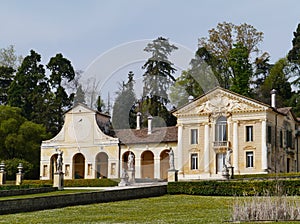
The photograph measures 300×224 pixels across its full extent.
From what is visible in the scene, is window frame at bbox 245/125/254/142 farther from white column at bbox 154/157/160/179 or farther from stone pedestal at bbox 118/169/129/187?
stone pedestal at bbox 118/169/129/187

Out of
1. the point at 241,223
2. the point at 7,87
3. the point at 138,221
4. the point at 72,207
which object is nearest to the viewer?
the point at 241,223

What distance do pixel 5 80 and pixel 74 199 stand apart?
53603 mm

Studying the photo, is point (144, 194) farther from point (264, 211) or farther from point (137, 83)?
point (264, 211)

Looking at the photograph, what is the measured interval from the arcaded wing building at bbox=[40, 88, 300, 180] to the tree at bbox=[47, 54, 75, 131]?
11578 millimetres

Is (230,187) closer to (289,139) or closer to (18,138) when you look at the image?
(289,139)

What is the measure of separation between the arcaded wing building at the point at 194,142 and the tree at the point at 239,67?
962 cm

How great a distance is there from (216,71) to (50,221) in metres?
49.1

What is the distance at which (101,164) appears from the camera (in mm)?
58719

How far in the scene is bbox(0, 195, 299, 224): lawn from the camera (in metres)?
18.7

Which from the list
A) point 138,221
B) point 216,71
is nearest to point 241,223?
point 138,221

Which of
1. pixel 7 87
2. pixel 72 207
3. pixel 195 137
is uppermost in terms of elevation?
pixel 7 87

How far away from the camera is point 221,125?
5300 centimetres

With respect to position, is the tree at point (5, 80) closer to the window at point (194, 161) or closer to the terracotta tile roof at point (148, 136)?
the terracotta tile roof at point (148, 136)

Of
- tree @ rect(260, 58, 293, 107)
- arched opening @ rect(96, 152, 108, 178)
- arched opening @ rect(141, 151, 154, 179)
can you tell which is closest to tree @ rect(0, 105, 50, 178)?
arched opening @ rect(96, 152, 108, 178)
